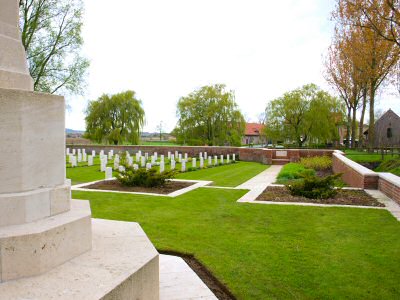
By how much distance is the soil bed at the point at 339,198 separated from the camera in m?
7.93

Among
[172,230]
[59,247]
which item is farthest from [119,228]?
[172,230]

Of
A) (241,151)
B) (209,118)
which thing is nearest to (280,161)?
(241,151)

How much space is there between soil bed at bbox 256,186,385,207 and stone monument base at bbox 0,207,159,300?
5639 mm

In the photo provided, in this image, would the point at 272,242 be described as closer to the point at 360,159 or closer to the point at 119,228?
the point at 119,228

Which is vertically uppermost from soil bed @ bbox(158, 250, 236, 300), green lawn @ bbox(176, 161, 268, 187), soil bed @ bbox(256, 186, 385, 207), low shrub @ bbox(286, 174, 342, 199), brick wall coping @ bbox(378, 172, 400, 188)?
brick wall coping @ bbox(378, 172, 400, 188)

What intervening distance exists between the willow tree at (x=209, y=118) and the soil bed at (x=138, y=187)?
20.1 m

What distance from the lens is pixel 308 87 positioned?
3256 centimetres

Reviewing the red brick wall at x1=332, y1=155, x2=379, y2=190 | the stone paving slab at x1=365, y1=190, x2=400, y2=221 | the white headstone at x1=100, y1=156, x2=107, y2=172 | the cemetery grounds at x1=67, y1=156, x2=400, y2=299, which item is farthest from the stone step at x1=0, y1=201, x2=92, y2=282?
the white headstone at x1=100, y1=156, x2=107, y2=172

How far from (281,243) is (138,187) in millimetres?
6332

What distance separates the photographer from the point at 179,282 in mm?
3619

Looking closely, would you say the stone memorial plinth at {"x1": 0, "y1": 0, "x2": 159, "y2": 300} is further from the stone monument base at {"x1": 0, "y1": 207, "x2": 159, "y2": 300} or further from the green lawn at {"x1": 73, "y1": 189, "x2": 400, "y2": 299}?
the green lawn at {"x1": 73, "y1": 189, "x2": 400, "y2": 299}

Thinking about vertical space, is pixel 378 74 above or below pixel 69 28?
below

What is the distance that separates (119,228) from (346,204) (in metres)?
5.75

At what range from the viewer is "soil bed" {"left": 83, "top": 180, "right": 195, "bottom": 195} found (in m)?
9.88
